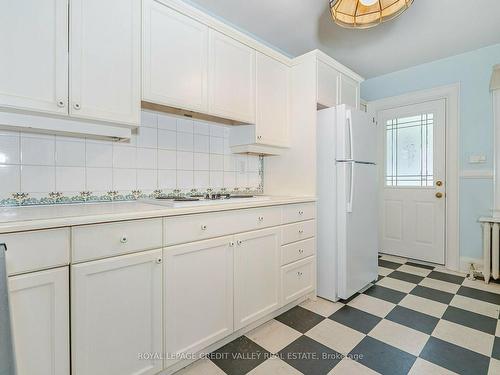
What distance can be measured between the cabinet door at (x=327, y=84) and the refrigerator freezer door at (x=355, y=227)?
26.1 inches

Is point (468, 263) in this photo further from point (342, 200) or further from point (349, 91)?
point (349, 91)

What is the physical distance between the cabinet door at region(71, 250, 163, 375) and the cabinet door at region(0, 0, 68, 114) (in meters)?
0.81

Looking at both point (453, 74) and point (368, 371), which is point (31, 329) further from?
point (453, 74)

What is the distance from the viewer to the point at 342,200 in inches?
88.1

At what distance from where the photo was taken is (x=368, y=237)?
2.54 m

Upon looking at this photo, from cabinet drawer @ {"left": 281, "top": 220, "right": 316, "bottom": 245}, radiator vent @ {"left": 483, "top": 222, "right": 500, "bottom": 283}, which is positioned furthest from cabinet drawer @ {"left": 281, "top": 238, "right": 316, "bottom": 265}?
radiator vent @ {"left": 483, "top": 222, "right": 500, "bottom": 283}

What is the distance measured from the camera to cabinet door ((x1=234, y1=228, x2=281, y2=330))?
1.70 metres

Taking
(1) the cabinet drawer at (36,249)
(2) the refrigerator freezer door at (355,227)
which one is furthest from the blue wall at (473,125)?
(1) the cabinet drawer at (36,249)

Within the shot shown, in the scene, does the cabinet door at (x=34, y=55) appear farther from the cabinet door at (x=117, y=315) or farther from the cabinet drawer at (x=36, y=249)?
the cabinet door at (x=117, y=315)

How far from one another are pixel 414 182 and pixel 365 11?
2.43 meters

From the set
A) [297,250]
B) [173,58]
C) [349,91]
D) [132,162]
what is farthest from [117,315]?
[349,91]

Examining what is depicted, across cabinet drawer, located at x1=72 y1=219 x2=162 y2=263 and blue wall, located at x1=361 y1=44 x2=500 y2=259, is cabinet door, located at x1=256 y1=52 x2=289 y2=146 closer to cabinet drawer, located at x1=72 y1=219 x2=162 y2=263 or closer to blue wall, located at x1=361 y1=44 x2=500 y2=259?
cabinet drawer, located at x1=72 y1=219 x2=162 y2=263

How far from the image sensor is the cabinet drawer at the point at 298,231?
203 cm

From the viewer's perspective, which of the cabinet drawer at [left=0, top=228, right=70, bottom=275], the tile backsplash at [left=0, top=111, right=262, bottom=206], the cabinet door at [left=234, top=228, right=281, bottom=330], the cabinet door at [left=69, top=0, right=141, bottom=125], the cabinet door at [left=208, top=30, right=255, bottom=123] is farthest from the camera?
the cabinet door at [left=208, top=30, right=255, bottom=123]
